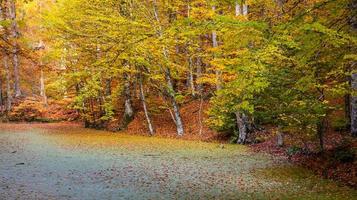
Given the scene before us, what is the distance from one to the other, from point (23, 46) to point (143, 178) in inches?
188

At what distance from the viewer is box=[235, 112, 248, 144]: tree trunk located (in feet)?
61.7

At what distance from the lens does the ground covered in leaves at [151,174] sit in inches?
357

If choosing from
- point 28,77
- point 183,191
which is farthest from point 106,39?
point 28,77

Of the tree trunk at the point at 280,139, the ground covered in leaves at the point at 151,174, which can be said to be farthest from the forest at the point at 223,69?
the ground covered in leaves at the point at 151,174

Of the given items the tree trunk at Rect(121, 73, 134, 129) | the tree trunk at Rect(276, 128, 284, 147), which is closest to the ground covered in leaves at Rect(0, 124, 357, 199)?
the tree trunk at Rect(276, 128, 284, 147)

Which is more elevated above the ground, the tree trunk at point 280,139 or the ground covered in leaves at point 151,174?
the tree trunk at point 280,139

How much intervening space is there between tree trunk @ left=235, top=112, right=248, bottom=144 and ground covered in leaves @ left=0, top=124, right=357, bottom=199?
1397 mm

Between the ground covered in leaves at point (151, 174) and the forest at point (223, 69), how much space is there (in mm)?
1302

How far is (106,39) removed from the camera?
1992 centimetres

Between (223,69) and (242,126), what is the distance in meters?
4.41

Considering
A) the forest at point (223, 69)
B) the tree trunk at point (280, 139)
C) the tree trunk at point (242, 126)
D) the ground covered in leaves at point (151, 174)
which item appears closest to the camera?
the forest at point (223, 69)

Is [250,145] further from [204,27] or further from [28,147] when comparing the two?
[204,27]

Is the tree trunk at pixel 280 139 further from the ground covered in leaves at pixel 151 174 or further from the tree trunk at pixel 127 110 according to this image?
the tree trunk at pixel 127 110

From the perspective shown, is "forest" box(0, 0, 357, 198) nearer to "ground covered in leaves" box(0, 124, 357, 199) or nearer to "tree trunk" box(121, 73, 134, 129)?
"tree trunk" box(121, 73, 134, 129)
